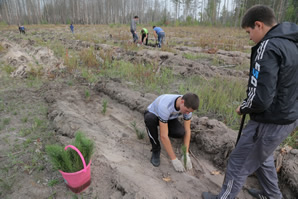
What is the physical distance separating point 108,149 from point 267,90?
79.8 inches

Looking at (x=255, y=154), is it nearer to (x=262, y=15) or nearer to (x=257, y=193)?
(x=257, y=193)

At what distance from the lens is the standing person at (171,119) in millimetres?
2021

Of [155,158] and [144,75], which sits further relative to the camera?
[144,75]

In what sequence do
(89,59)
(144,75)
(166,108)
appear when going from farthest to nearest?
(89,59), (144,75), (166,108)

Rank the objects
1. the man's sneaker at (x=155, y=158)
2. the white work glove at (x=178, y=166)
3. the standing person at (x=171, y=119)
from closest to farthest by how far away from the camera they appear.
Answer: the standing person at (x=171, y=119), the white work glove at (x=178, y=166), the man's sneaker at (x=155, y=158)

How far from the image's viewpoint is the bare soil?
192 cm

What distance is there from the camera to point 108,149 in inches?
99.3

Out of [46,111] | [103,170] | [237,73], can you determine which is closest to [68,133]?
[103,170]

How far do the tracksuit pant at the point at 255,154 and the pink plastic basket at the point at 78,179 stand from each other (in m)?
1.35

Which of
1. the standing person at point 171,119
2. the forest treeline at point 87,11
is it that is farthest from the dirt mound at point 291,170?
the forest treeline at point 87,11

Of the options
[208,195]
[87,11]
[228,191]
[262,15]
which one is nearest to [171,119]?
[208,195]

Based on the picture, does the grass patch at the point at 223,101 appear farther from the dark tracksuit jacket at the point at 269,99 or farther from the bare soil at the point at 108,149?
the dark tracksuit jacket at the point at 269,99

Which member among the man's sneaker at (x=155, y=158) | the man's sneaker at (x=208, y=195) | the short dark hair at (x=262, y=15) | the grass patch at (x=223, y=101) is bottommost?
the man's sneaker at (x=208, y=195)

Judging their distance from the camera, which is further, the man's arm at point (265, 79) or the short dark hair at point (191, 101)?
Answer: the short dark hair at point (191, 101)
